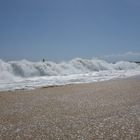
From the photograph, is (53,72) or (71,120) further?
(53,72)

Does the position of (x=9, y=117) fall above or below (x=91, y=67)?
below

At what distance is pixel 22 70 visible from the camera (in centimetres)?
2175

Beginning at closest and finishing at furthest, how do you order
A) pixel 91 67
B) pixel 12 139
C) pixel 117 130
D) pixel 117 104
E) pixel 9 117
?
1. pixel 12 139
2. pixel 117 130
3. pixel 9 117
4. pixel 117 104
5. pixel 91 67

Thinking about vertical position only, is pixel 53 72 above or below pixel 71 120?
above

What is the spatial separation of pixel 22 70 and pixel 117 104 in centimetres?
1583

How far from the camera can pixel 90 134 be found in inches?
170

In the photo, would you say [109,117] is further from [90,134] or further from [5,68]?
[5,68]

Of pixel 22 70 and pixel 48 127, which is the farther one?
pixel 22 70

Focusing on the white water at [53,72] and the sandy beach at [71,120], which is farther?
the white water at [53,72]

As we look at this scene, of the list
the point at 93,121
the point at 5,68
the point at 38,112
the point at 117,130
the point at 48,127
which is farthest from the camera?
the point at 5,68

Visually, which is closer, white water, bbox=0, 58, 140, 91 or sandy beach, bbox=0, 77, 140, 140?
sandy beach, bbox=0, 77, 140, 140

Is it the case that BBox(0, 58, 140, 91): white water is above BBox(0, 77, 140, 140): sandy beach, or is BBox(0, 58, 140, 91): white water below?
above

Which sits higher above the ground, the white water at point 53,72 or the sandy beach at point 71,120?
the white water at point 53,72

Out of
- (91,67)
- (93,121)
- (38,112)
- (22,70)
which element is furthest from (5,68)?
(93,121)
